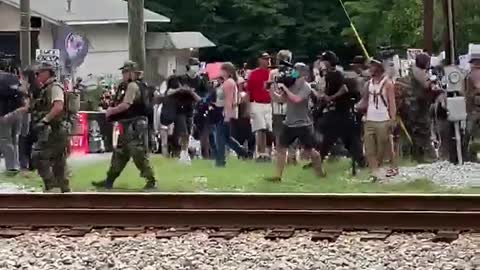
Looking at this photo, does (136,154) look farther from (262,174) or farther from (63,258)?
(63,258)

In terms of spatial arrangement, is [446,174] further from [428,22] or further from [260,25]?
[260,25]

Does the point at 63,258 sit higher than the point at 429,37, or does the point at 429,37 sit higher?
the point at 429,37

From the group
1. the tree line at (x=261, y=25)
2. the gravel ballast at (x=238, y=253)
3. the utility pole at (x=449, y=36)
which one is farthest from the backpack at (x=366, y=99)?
the tree line at (x=261, y=25)

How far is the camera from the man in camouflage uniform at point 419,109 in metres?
17.1

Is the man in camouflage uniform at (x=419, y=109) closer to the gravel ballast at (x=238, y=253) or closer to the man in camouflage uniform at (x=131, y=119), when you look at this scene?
the man in camouflage uniform at (x=131, y=119)

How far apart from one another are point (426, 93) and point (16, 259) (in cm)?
928

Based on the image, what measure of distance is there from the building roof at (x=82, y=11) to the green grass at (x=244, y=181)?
66.7 ft

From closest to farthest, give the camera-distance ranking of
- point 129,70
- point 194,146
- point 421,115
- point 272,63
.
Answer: point 129,70 < point 421,115 < point 272,63 < point 194,146

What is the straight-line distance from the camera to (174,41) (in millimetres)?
42219

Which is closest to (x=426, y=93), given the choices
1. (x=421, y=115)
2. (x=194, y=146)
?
(x=421, y=115)

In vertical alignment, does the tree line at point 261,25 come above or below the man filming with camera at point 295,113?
above

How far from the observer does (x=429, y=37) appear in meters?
24.1

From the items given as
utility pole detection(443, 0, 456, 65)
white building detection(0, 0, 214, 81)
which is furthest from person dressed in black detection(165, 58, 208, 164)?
white building detection(0, 0, 214, 81)

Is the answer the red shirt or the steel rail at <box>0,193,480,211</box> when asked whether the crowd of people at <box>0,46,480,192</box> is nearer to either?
the red shirt
